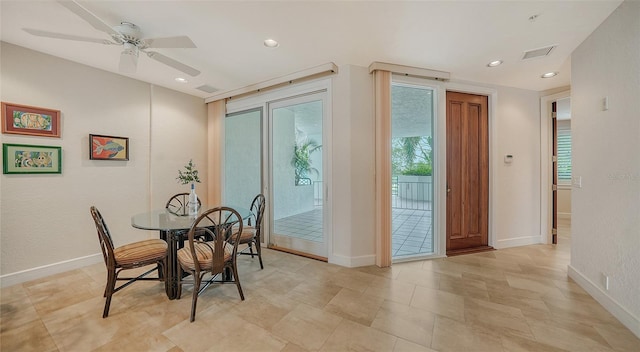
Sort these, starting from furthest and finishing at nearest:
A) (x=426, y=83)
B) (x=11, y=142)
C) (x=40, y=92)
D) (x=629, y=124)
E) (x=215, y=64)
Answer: (x=426, y=83) → (x=215, y=64) → (x=40, y=92) → (x=11, y=142) → (x=629, y=124)

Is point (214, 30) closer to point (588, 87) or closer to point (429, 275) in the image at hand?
point (429, 275)

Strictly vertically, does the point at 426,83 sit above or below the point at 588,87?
above

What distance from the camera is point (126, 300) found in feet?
7.40

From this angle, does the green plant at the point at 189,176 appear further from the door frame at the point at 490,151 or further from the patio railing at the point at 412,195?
the door frame at the point at 490,151

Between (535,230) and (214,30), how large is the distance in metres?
5.45

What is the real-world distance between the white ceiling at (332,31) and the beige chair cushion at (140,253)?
2.09 m

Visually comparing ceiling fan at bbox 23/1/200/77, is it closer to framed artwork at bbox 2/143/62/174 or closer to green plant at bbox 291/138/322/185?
framed artwork at bbox 2/143/62/174

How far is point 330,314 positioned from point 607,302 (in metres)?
2.48

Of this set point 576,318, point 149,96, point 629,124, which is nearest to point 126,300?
point 149,96

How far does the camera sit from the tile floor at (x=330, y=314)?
171 cm

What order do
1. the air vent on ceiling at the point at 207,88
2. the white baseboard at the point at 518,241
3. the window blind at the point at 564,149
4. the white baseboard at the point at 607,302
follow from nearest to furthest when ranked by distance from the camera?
the white baseboard at the point at 607,302
the white baseboard at the point at 518,241
the air vent on ceiling at the point at 207,88
the window blind at the point at 564,149

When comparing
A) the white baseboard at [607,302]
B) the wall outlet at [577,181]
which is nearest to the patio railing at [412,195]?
the wall outlet at [577,181]

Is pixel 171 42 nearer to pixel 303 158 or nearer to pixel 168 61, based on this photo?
pixel 168 61

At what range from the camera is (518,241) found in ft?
12.6
